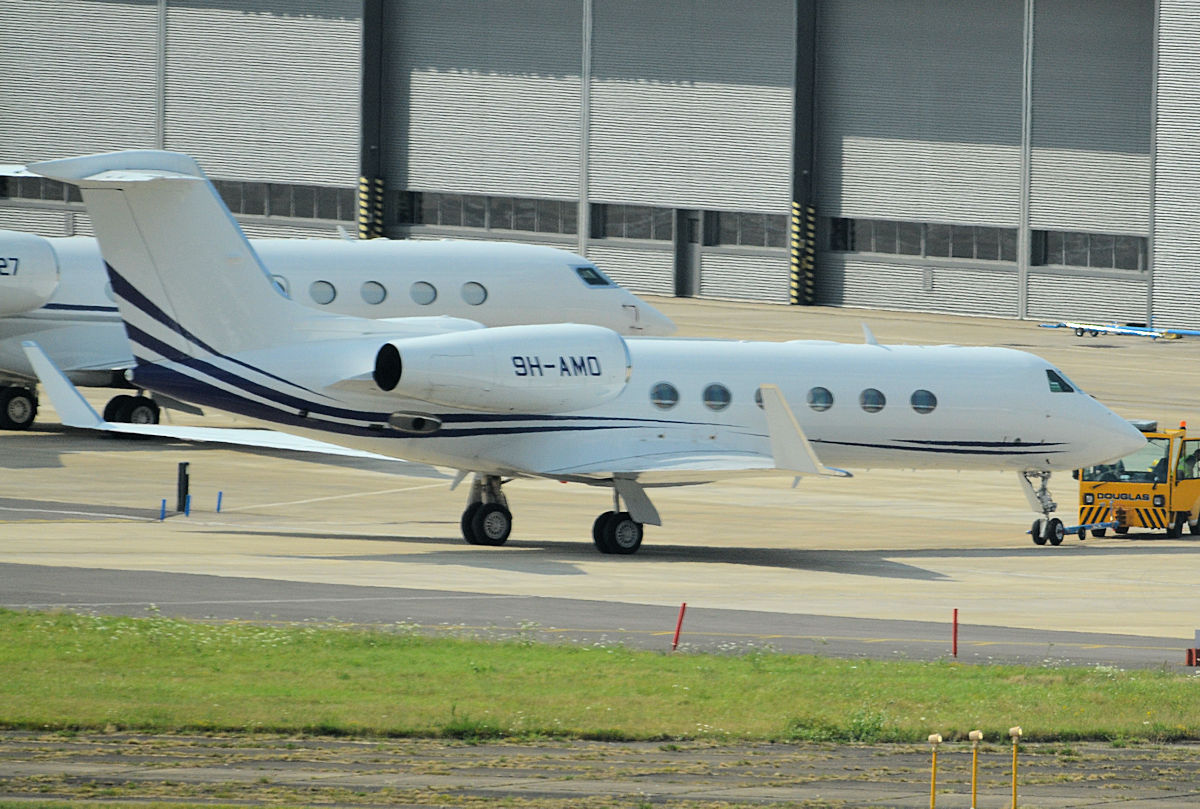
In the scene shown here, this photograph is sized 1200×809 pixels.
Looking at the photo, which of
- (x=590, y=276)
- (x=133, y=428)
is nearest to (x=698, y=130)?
(x=590, y=276)

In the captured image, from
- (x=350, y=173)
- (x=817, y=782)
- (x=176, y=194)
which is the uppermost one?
(x=350, y=173)

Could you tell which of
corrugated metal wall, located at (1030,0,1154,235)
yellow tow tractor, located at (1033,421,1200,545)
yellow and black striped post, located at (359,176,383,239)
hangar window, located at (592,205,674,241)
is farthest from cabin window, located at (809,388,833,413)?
yellow and black striped post, located at (359,176,383,239)

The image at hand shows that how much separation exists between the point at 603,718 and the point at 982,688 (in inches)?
167

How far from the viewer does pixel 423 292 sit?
4534 cm

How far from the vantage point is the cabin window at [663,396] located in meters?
33.5

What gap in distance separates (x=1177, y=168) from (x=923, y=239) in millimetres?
10607

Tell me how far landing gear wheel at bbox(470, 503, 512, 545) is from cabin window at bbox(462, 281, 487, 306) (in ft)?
42.3

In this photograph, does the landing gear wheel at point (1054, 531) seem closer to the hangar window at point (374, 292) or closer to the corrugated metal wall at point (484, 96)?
the hangar window at point (374, 292)

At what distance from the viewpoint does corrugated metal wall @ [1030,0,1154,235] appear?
7206 centimetres

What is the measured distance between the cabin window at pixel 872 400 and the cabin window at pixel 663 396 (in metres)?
3.27

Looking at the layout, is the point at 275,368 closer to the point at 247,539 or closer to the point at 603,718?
the point at 247,539

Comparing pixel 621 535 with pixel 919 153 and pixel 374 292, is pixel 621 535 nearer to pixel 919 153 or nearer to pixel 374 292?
pixel 374 292

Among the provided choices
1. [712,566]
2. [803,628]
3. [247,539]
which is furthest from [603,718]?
[247,539]

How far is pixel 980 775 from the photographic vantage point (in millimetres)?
17734
